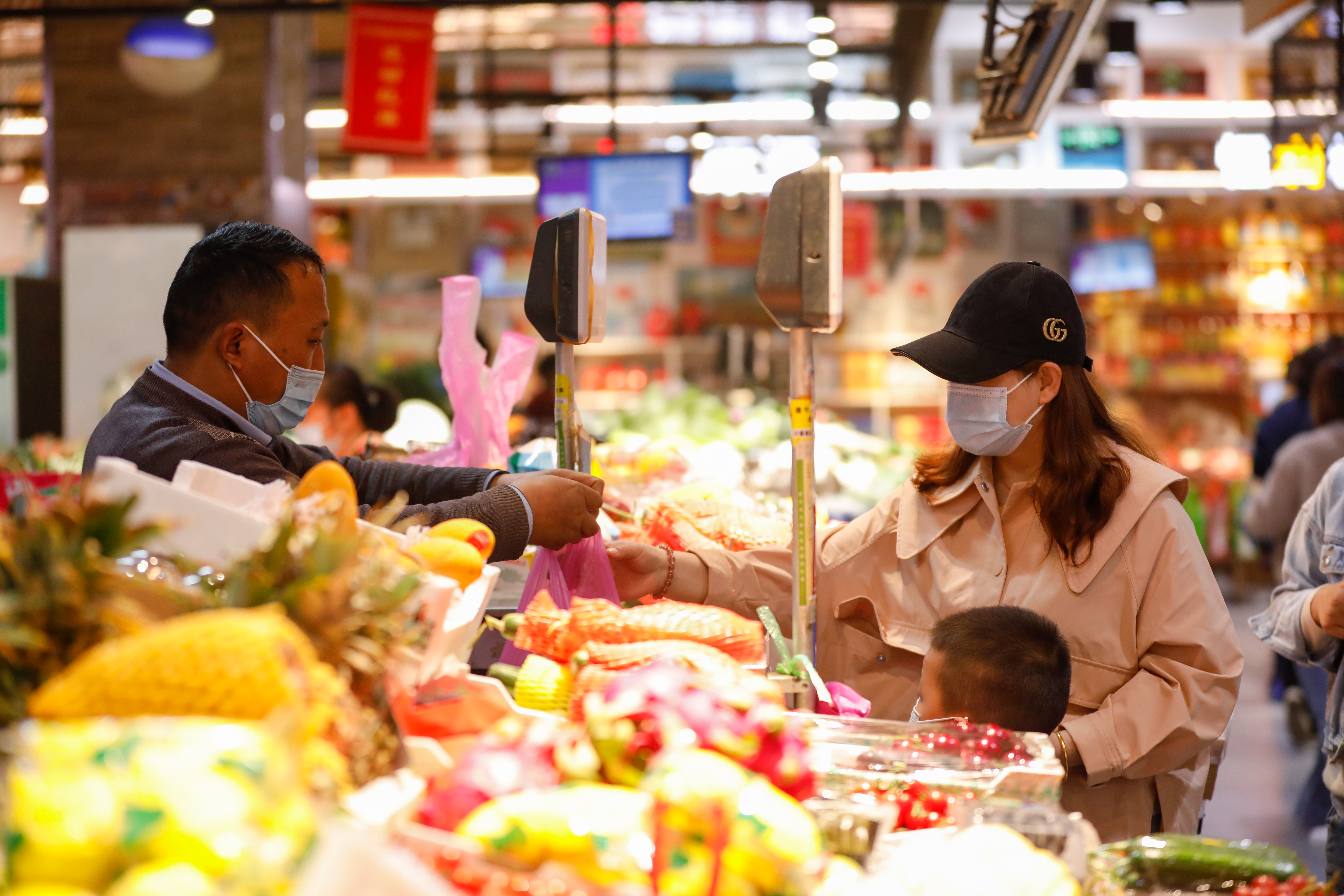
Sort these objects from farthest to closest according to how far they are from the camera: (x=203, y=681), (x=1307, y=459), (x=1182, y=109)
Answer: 1. (x=1182, y=109)
2. (x=1307, y=459)
3. (x=203, y=681)

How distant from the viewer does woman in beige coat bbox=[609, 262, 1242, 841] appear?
6.04ft

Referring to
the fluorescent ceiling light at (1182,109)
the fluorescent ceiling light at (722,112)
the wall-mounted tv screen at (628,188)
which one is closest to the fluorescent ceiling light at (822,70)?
the wall-mounted tv screen at (628,188)

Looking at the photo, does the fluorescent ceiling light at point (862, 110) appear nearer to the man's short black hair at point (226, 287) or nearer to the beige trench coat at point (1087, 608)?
the beige trench coat at point (1087, 608)

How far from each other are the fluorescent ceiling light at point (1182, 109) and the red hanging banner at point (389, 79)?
681cm

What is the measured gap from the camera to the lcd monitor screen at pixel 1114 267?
11055mm

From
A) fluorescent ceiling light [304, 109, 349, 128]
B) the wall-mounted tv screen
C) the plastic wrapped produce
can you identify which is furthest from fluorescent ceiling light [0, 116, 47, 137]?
the plastic wrapped produce

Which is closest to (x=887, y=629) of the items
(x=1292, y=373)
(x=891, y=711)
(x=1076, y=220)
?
(x=891, y=711)

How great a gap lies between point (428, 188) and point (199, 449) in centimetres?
878

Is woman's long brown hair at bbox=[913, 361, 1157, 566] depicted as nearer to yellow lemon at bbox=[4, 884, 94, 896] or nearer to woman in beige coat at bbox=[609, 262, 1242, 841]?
woman in beige coat at bbox=[609, 262, 1242, 841]

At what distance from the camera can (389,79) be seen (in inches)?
268

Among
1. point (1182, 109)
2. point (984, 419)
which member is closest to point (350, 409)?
point (984, 419)

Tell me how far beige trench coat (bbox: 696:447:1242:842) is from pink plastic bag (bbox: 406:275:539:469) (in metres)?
0.67

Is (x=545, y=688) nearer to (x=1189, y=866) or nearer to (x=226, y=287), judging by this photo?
(x=1189, y=866)

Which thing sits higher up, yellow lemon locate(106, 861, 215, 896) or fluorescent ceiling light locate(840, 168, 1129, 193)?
fluorescent ceiling light locate(840, 168, 1129, 193)
